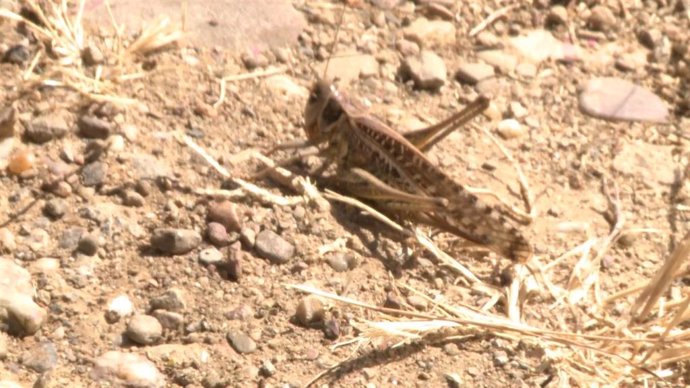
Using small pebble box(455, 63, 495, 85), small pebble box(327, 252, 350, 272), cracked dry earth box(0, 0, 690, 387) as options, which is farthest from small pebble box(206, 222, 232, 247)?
small pebble box(455, 63, 495, 85)

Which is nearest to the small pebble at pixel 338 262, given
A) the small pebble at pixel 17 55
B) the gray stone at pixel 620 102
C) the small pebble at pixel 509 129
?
the small pebble at pixel 509 129

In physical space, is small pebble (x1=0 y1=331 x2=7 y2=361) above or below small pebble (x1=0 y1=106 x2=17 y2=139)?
below

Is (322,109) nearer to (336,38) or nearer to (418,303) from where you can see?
(336,38)

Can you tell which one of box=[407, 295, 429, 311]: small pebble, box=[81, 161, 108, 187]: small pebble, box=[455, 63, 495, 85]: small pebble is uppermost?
box=[81, 161, 108, 187]: small pebble

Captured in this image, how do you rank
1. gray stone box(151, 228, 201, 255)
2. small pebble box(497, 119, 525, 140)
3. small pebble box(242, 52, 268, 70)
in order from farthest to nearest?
1. small pebble box(497, 119, 525, 140)
2. small pebble box(242, 52, 268, 70)
3. gray stone box(151, 228, 201, 255)

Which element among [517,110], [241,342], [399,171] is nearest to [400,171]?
[399,171]

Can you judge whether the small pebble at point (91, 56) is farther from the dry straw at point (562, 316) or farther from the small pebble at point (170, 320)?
the small pebble at point (170, 320)

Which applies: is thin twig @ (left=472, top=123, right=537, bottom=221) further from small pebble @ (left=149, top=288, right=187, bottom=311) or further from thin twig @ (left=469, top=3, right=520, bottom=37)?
small pebble @ (left=149, top=288, right=187, bottom=311)
